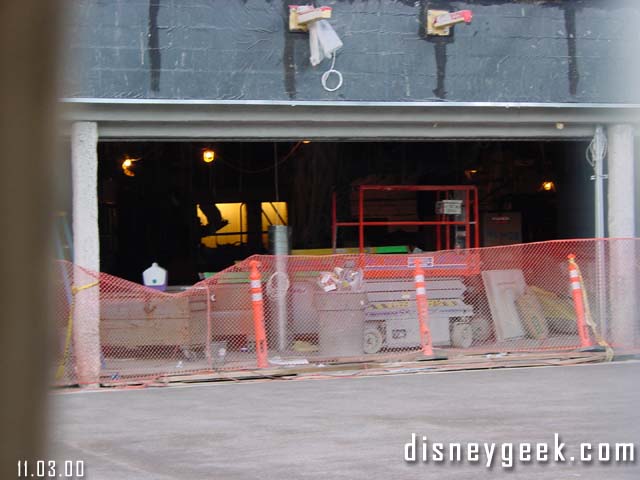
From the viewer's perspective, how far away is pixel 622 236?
13.2m

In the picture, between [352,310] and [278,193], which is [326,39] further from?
[278,193]

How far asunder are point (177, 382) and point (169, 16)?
4947 mm

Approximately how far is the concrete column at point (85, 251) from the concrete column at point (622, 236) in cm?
761

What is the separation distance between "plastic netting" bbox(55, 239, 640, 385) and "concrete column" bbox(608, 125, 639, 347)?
0.07 feet

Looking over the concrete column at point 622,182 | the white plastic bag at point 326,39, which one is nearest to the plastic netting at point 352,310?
the concrete column at point 622,182

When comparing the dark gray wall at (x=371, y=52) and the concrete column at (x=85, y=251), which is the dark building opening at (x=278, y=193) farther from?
the concrete column at (x=85, y=251)

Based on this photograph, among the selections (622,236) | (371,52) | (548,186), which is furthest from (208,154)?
(622,236)

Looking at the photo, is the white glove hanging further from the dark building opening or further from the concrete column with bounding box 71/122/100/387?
the dark building opening

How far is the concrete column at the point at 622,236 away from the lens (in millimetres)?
12844

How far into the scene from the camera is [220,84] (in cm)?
1166

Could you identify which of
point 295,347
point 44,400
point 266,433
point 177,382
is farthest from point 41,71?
point 295,347

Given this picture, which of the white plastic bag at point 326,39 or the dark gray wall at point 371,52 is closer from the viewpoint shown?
the dark gray wall at point 371,52

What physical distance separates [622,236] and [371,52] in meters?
4.88

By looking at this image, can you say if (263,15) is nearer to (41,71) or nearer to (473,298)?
(473,298)
